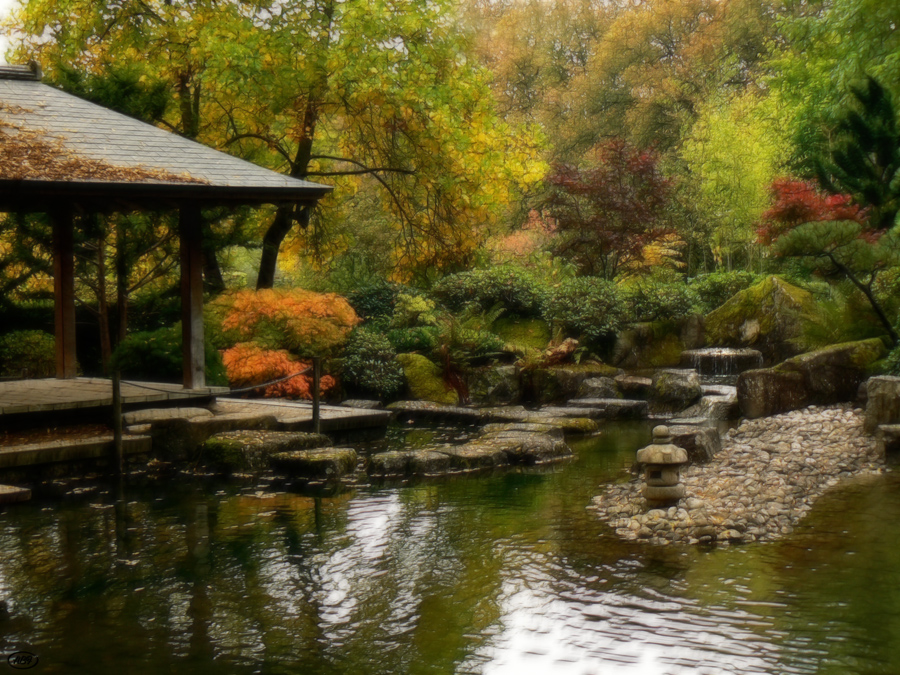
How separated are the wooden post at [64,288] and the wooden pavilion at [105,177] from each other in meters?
0.01

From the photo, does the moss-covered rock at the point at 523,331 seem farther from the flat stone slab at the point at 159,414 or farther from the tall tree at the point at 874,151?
the flat stone slab at the point at 159,414

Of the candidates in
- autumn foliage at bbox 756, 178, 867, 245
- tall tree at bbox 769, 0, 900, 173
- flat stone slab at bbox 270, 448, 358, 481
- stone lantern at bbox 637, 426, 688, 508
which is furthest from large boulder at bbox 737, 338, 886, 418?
tall tree at bbox 769, 0, 900, 173

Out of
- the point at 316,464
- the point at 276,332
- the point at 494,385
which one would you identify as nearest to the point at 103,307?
the point at 276,332

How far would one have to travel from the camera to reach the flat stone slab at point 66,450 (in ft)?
28.4

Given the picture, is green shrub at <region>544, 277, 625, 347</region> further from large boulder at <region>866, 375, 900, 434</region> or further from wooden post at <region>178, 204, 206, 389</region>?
wooden post at <region>178, 204, 206, 389</region>

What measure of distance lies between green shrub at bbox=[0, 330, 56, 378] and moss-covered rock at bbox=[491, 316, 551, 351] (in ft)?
27.4

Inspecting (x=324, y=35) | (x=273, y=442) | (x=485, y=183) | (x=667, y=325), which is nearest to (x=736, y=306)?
(x=667, y=325)

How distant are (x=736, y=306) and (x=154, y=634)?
13662 millimetres

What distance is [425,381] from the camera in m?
15.3

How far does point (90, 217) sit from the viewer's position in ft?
47.4

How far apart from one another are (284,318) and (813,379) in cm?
827

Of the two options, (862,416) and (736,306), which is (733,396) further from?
(736,306)

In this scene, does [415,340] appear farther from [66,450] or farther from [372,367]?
[66,450]

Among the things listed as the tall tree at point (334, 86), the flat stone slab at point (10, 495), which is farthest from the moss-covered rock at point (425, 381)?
the flat stone slab at point (10, 495)
